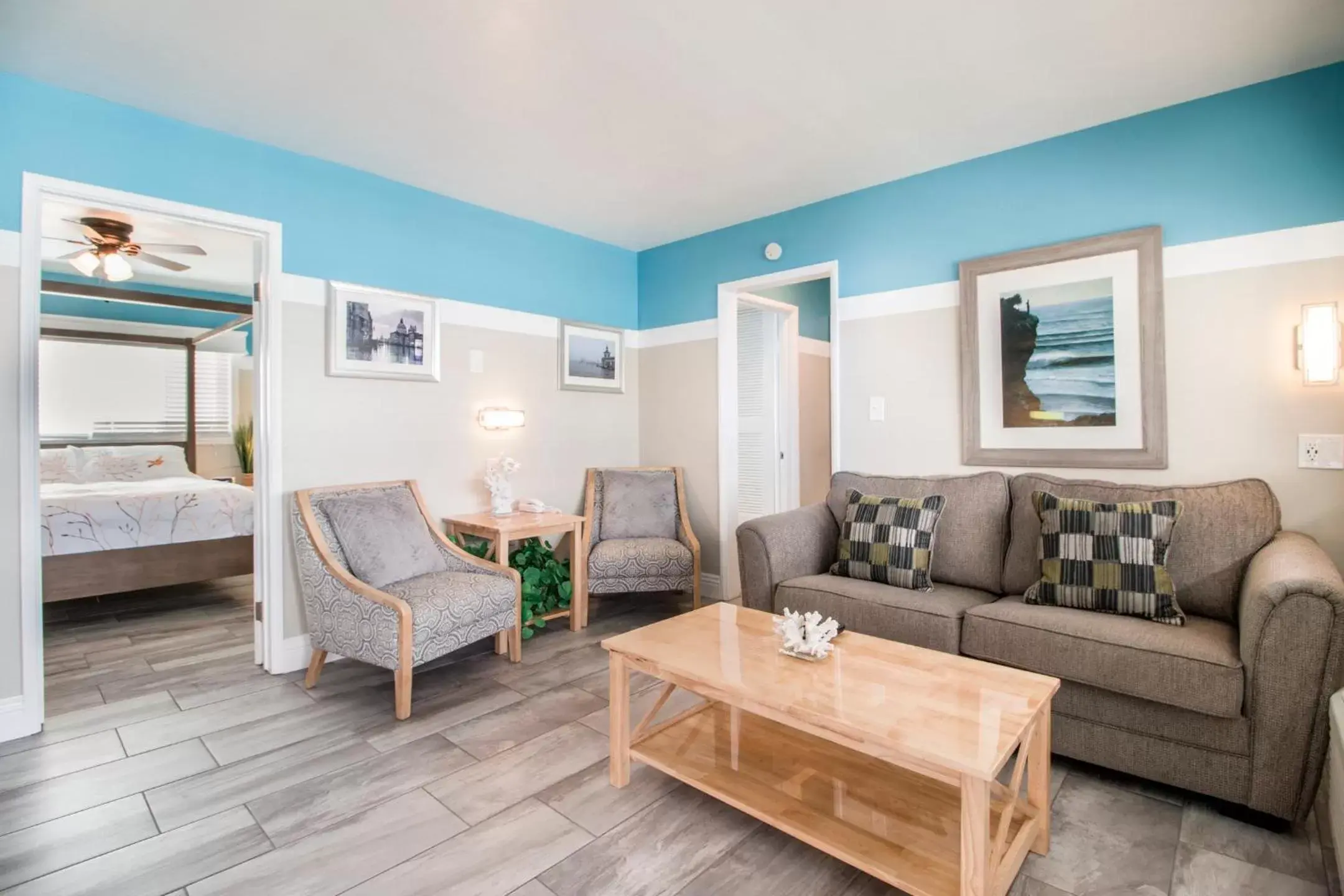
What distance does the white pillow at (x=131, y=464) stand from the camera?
218 inches

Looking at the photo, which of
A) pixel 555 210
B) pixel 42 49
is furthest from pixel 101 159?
pixel 555 210

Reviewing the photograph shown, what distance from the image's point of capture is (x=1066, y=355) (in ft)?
9.78

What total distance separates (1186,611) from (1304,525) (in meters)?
0.61

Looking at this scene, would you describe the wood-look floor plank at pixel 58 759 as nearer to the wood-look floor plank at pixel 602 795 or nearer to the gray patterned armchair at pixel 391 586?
the gray patterned armchair at pixel 391 586

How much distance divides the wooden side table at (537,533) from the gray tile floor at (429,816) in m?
0.76

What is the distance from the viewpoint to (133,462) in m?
5.76

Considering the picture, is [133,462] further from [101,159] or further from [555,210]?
[555,210]

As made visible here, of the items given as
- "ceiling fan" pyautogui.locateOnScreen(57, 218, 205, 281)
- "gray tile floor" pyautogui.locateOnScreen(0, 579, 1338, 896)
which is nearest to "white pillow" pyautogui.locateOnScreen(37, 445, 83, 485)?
"ceiling fan" pyautogui.locateOnScreen(57, 218, 205, 281)

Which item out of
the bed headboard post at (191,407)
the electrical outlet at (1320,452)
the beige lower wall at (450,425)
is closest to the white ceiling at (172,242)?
the beige lower wall at (450,425)

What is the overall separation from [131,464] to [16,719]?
4.10 meters

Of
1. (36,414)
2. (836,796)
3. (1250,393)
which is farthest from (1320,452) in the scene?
(36,414)

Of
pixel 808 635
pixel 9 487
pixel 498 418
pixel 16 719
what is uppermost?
pixel 498 418

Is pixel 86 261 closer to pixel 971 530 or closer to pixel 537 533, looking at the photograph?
pixel 537 533

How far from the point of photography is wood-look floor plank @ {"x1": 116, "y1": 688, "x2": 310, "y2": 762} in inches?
96.7
